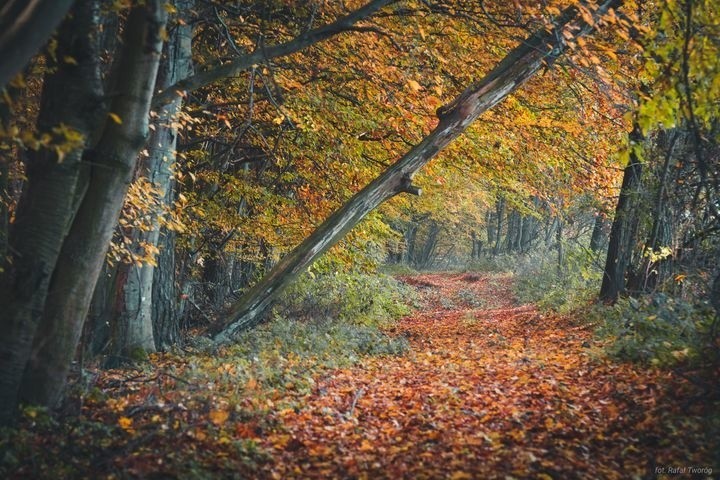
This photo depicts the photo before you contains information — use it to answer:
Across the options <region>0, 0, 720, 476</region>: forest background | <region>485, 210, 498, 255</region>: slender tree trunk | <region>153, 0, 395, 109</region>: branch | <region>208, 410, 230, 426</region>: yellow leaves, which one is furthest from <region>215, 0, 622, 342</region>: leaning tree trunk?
<region>485, 210, 498, 255</region>: slender tree trunk

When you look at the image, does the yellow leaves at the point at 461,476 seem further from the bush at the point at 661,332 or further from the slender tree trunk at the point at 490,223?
the slender tree trunk at the point at 490,223

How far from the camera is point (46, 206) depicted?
4559 mm

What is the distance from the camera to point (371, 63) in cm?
834

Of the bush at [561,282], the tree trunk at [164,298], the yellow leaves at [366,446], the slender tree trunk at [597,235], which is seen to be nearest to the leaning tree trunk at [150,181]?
the tree trunk at [164,298]

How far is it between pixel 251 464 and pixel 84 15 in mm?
3721

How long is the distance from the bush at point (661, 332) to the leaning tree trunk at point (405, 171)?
12.0 ft

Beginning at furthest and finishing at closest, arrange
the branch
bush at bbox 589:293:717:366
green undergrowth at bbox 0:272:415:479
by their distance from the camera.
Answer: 1. bush at bbox 589:293:717:366
2. the branch
3. green undergrowth at bbox 0:272:415:479

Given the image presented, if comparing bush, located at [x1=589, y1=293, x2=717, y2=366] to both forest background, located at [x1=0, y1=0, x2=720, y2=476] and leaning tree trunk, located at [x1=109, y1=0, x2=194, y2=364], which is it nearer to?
forest background, located at [x1=0, y1=0, x2=720, y2=476]

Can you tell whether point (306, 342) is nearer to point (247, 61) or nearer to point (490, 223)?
point (247, 61)

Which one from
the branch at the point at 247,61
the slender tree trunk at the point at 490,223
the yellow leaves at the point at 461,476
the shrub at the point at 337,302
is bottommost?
the yellow leaves at the point at 461,476

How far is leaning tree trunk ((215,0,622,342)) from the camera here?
345 inches

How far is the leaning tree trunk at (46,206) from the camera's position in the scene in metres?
4.56

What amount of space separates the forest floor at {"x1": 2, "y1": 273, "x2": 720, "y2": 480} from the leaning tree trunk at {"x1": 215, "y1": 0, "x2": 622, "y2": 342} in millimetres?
1955

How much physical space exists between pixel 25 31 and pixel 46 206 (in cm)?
174
